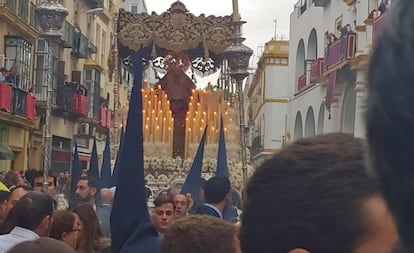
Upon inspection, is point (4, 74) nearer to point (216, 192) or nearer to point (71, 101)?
point (71, 101)

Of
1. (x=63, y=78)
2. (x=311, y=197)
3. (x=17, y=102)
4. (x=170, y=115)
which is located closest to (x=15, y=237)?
(x=311, y=197)

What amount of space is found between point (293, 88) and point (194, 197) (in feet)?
98.2

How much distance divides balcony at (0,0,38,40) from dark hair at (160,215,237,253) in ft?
83.9

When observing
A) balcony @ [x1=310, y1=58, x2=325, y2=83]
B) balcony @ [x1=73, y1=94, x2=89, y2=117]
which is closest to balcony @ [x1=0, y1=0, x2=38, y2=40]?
balcony @ [x1=73, y1=94, x2=89, y2=117]

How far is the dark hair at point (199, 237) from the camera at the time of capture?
290 cm

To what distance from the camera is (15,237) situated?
4730 millimetres

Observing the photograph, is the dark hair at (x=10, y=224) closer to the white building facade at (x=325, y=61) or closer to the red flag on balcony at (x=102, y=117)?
the white building facade at (x=325, y=61)

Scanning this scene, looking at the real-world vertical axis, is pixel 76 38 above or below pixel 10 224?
above

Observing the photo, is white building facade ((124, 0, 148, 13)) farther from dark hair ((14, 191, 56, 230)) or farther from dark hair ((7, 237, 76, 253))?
dark hair ((7, 237, 76, 253))

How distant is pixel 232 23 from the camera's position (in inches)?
667

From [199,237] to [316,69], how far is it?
28582mm

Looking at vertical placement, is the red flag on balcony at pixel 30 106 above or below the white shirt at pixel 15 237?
above

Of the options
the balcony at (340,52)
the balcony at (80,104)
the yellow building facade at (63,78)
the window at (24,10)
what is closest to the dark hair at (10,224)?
the yellow building facade at (63,78)

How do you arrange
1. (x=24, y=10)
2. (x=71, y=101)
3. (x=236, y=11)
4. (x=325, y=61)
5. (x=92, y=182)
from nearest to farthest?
(x=92, y=182) < (x=236, y=11) < (x=325, y=61) < (x=24, y=10) < (x=71, y=101)
